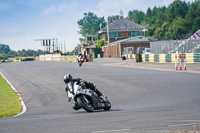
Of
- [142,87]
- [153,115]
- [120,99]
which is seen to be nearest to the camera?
[153,115]

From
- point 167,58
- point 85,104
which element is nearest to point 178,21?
point 167,58

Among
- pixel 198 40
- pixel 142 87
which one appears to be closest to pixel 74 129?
pixel 142 87

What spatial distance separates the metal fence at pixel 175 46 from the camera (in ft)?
137

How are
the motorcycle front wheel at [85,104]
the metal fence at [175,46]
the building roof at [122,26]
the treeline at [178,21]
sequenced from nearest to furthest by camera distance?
the motorcycle front wheel at [85,104] < the metal fence at [175,46] < the treeline at [178,21] < the building roof at [122,26]

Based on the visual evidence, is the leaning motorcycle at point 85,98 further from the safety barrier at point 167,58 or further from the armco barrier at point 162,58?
the armco barrier at point 162,58

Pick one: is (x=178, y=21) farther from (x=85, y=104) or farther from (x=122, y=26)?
(x=85, y=104)

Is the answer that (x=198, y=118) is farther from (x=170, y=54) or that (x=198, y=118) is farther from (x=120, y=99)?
(x=170, y=54)

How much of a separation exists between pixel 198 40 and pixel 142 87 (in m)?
21.2

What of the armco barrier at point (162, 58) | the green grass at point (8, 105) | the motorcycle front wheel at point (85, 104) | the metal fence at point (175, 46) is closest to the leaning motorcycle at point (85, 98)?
the motorcycle front wheel at point (85, 104)

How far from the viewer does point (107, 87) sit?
22.7 metres

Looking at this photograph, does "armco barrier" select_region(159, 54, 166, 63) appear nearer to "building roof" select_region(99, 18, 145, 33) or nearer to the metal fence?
Answer: the metal fence

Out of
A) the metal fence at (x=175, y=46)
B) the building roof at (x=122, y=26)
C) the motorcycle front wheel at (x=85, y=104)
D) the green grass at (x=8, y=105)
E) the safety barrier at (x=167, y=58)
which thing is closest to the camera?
Answer: the motorcycle front wheel at (x=85, y=104)

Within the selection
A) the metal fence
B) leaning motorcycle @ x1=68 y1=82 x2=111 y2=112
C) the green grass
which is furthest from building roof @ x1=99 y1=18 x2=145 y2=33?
leaning motorcycle @ x1=68 y1=82 x2=111 y2=112

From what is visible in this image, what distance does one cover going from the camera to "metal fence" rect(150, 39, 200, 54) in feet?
137
